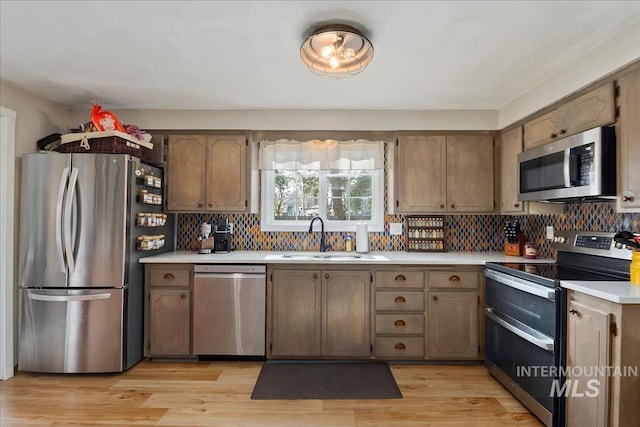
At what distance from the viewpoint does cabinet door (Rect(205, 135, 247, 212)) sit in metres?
3.31

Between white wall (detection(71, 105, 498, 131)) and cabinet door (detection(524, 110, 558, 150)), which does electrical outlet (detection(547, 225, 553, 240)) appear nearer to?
cabinet door (detection(524, 110, 558, 150))

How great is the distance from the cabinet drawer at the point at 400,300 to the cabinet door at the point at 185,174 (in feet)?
6.04

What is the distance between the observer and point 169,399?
2393mm

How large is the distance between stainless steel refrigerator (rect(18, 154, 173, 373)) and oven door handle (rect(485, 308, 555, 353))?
2.83m

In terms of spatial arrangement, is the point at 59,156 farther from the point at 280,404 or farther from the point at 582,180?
the point at 582,180

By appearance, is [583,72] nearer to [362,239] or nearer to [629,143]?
[629,143]

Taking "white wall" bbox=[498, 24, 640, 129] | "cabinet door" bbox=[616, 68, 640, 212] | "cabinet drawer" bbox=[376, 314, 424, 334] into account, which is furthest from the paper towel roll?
"cabinet door" bbox=[616, 68, 640, 212]

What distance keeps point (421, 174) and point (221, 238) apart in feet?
6.56

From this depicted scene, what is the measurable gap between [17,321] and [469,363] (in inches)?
144

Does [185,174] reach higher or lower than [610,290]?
higher

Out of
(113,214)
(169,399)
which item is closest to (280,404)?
(169,399)

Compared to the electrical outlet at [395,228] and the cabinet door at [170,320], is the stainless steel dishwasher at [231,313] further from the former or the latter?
the electrical outlet at [395,228]

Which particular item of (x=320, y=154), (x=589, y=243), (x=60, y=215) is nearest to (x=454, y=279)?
(x=589, y=243)

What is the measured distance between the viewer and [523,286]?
2.20m
